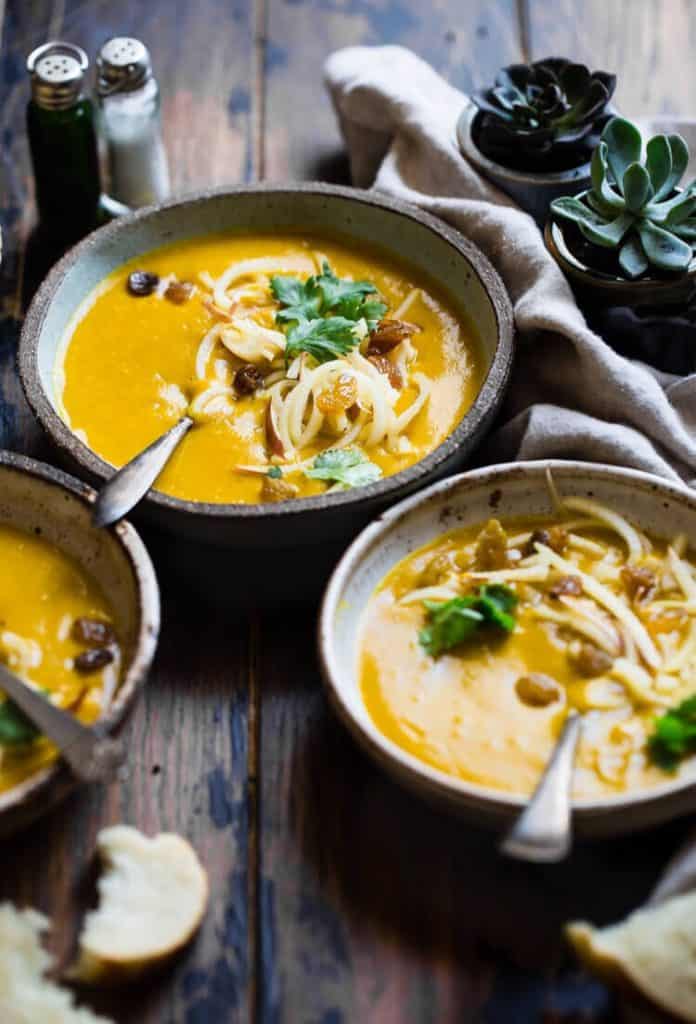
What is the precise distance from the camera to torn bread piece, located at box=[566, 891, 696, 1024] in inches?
104

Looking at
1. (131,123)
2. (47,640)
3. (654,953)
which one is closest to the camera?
(654,953)

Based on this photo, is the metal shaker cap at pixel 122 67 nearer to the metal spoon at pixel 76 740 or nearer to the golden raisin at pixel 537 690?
the metal spoon at pixel 76 740

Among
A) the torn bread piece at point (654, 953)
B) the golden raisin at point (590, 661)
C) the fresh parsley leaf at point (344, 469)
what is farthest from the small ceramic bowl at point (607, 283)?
the torn bread piece at point (654, 953)

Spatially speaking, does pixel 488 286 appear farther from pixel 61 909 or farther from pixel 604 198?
pixel 61 909

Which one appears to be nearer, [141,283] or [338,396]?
[338,396]

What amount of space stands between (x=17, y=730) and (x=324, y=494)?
0.93m

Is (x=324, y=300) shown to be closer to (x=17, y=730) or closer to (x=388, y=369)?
(x=388, y=369)

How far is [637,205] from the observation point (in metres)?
3.85

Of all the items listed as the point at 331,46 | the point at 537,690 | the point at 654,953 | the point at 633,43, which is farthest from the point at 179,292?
the point at 654,953

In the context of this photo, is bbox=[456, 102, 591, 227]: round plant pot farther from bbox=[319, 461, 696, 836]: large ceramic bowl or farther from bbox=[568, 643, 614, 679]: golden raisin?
bbox=[568, 643, 614, 679]: golden raisin

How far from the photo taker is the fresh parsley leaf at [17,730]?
2.97 meters

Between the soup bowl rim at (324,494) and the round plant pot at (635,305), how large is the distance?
0.22m

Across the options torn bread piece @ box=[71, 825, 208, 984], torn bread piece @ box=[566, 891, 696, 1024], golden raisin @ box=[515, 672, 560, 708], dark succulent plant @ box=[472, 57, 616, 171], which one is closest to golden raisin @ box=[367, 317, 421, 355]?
dark succulent plant @ box=[472, 57, 616, 171]

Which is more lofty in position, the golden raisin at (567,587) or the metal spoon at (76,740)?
the metal spoon at (76,740)
